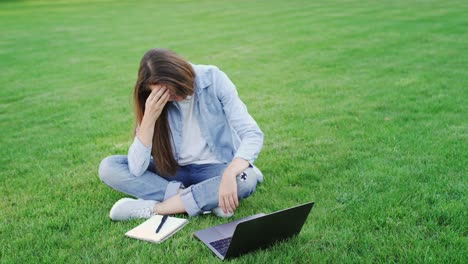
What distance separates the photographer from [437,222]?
11.1ft

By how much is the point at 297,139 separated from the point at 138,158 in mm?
2122

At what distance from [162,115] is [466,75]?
5.52 m

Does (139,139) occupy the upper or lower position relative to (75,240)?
upper

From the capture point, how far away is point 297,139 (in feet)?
17.8

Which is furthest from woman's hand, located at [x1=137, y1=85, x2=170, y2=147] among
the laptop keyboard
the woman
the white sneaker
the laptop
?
the laptop keyboard

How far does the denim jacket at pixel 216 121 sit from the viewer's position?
367cm

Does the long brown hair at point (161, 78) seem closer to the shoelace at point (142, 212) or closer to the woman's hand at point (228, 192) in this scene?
the shoelace at point (142, 212)

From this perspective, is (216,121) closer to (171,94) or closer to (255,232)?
(171,94)

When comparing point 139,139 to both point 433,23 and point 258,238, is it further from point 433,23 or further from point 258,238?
point 433,23

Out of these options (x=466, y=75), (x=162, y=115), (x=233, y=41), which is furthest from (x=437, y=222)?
(x=233, y=41)

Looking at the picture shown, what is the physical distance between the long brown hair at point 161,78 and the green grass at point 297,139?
28.0 inches

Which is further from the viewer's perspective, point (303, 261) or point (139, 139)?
point (139, 139)

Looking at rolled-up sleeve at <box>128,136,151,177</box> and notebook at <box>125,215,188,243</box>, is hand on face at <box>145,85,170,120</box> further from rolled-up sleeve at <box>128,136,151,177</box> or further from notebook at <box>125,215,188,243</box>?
notebook at <box>125,215,188,243</box>

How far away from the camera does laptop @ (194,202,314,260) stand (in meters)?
2.86
